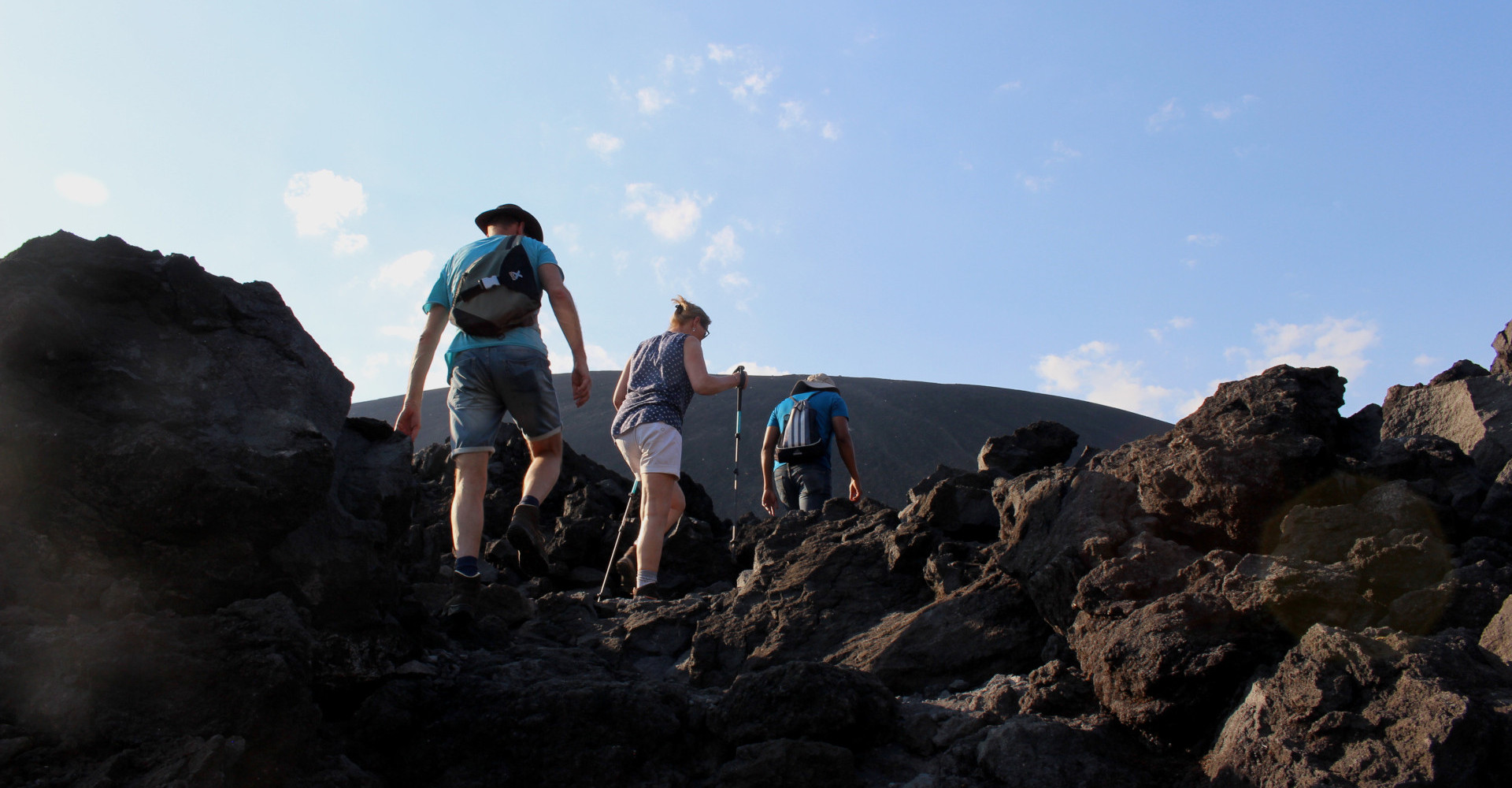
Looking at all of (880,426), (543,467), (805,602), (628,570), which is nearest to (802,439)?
(628,570)

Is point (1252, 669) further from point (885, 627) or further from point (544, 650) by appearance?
point (544, 650)

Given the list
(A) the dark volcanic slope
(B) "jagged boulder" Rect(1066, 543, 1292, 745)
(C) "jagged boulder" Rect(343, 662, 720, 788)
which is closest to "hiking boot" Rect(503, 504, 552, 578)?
(C) "jagged boulder" Rect(343, 662, 720, 788)

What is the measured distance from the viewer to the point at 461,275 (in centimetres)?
369

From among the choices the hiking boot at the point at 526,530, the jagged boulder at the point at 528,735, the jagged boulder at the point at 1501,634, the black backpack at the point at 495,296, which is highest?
the black backpack at the point at 495,296

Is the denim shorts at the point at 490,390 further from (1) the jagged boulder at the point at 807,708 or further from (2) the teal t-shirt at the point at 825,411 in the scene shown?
(2) the teal t-shirt at the point at 825,411

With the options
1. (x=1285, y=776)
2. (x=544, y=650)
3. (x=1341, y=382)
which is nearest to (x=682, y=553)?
(x=544, y=650)

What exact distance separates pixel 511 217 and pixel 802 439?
2.51 m

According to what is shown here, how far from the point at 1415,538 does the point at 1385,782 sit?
109 centimetres

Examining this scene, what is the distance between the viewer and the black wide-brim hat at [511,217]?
13.3 feet

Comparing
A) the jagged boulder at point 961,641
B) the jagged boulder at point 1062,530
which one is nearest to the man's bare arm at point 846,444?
the jagged boulder at point 1062,530

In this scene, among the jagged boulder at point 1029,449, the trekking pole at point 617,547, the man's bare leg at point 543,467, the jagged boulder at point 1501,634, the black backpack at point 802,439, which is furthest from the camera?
the black backpack at point 802,439

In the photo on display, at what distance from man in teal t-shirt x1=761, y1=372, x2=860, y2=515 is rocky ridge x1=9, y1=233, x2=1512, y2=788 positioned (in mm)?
2449

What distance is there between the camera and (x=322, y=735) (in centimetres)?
249

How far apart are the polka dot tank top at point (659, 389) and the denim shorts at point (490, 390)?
887 millimetres
